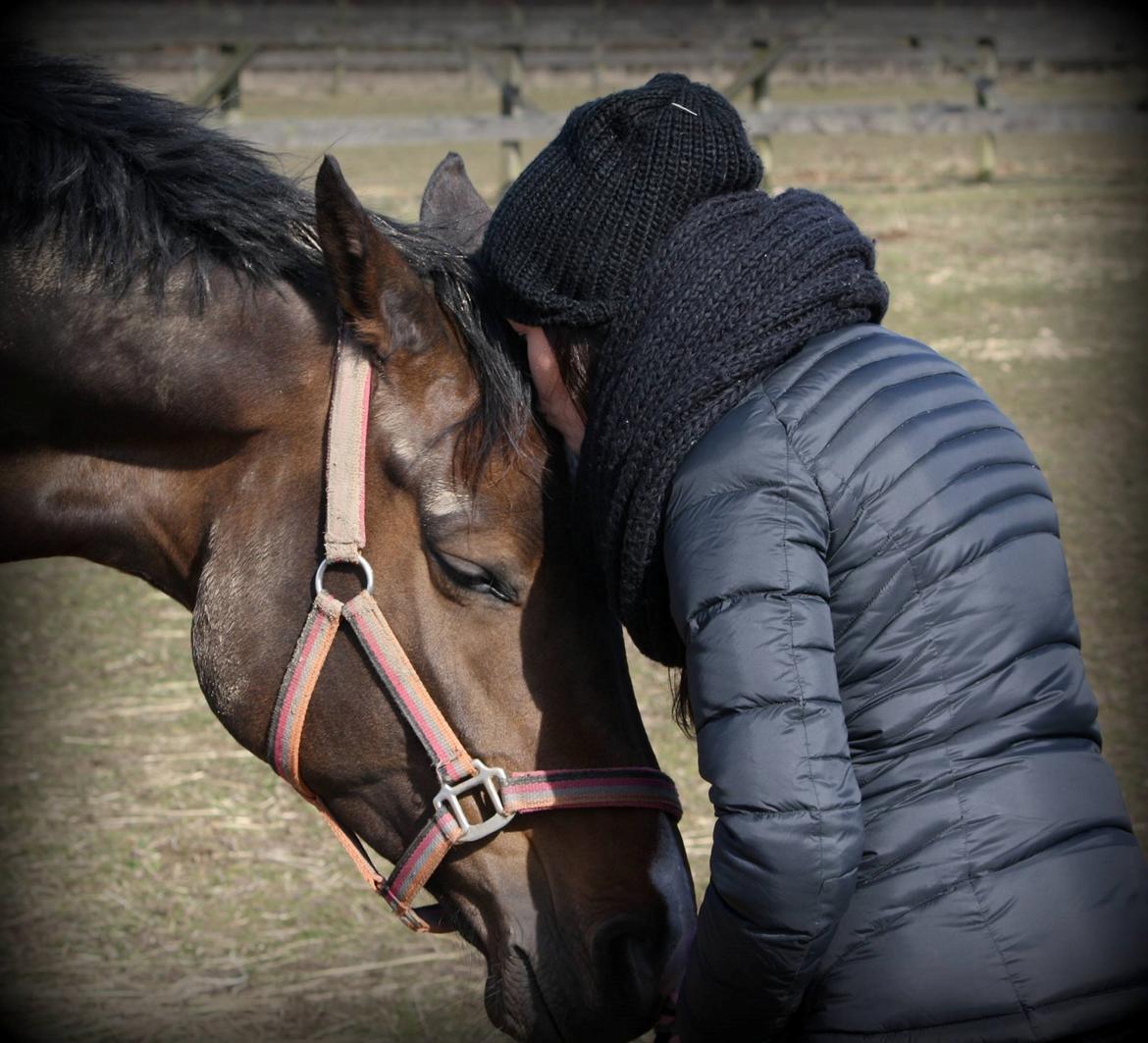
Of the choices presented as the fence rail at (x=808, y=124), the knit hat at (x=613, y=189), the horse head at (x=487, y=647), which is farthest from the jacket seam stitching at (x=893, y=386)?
the fence rail at (x=808, y=124)

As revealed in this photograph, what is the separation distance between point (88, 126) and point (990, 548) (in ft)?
4.80

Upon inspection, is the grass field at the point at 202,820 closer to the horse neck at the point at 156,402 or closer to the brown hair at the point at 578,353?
the horse neck at the point at 156,402

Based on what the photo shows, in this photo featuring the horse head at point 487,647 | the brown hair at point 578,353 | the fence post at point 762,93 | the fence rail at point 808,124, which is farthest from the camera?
the fence post at point 762,93

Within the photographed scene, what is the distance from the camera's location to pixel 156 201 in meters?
1.94

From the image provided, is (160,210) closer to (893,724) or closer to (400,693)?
(400,693)

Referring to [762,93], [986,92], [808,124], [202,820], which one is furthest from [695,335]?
[986,92]

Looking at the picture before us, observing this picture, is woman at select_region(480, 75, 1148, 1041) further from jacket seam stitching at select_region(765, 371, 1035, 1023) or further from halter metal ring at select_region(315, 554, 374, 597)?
halter metal ring at select_region(315, 554, 374, 597)

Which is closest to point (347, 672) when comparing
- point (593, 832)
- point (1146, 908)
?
point (593, 832)

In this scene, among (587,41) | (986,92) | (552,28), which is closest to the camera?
(552,28)

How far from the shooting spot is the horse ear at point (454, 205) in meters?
2.16

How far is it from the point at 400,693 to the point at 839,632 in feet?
2.25

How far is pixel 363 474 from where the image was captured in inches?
74.4

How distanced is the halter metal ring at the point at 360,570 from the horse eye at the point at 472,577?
4.0 inches

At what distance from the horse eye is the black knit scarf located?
250 mm
